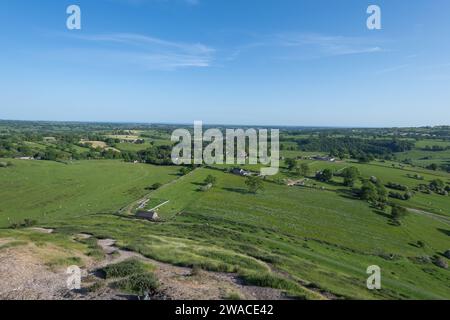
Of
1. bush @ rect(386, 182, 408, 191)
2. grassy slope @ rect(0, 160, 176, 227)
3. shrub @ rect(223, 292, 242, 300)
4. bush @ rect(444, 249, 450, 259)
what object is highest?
shrub @ rect(223, 292, 242, 300)

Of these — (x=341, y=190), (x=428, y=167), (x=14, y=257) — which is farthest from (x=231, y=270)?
(x=428, y=167)

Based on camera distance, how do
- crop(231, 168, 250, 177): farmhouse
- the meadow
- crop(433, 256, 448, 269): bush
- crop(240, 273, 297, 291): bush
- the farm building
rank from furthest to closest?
1. the farm building
2. crop(231, 168, 250, 177): farmhouse
3. crop(433, 256, 448, 269): bush
4. the meadow
5. crop(240, 273, 297, 291): bush

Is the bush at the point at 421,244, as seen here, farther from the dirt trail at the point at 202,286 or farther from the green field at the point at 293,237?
the dirt trail at the point at 202,286

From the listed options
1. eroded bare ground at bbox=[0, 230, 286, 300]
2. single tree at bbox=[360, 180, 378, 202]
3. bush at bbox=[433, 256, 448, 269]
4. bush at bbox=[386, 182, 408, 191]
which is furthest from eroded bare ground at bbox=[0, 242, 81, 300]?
bush at bbox=[386, 182, 408, 191]

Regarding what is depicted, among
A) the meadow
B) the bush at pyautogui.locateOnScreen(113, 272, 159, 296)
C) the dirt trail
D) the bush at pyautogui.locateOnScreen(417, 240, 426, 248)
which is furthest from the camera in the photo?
the bush at pyautogui.locateOnScreen(417, 240, 426, 248)

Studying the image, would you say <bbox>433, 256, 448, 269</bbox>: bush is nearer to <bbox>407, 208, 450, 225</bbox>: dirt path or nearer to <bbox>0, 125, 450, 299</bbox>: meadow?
<bbox>0, 125, 450, 299</bbox>: meadow

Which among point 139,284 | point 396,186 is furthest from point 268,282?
point 396,186

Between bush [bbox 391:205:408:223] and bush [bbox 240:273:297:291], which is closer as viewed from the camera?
bush [bbox 240:273:297:291]
